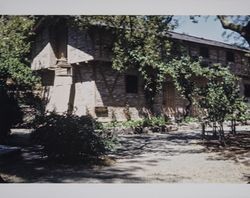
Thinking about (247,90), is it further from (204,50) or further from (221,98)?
(204,50)

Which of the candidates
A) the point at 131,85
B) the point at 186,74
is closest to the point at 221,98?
the point at 186,74

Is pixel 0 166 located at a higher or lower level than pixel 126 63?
lower

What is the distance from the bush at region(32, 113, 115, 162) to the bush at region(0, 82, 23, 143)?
1.21ft

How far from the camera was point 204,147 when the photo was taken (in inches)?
213

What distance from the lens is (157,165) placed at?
498cm

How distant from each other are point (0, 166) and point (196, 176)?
2536 mm

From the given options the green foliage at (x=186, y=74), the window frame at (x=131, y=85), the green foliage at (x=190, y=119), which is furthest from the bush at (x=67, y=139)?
the green foliage at (x=186, y=74)

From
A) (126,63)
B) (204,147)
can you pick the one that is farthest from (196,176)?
(126,63)

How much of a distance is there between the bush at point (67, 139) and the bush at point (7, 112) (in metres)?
0.37

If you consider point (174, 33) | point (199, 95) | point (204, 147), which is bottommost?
point (204, 147)

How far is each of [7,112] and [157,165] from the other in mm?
2202

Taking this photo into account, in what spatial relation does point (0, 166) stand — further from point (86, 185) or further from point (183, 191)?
point (183, 191)

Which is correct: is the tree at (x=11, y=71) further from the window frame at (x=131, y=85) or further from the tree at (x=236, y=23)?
the tree at (x=236, y=23)

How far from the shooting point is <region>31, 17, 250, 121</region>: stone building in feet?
18.3
